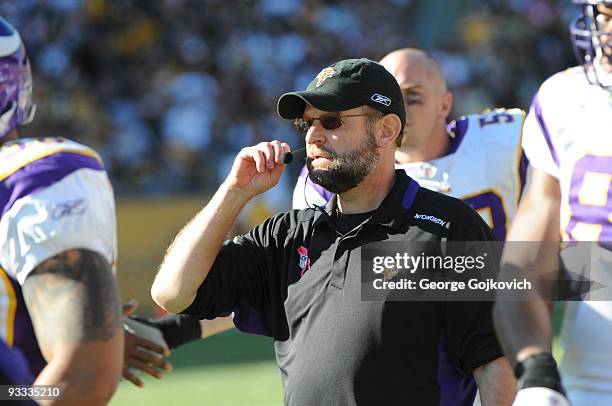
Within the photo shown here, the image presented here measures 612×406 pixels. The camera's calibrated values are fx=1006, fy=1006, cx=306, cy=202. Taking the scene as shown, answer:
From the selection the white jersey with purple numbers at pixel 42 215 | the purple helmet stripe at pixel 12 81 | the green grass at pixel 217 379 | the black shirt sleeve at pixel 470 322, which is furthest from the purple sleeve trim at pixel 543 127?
the green grass at pixel 217 379

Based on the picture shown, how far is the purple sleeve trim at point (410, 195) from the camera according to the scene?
312 cm

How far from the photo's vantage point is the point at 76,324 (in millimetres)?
Answer: 2635

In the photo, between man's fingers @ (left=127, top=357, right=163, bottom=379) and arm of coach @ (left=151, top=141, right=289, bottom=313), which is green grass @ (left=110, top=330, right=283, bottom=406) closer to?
man's fingers @ (left=127, top=357, right=163, bottom=379)

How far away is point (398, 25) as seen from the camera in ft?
51.4

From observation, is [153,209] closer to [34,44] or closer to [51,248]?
[34,44]

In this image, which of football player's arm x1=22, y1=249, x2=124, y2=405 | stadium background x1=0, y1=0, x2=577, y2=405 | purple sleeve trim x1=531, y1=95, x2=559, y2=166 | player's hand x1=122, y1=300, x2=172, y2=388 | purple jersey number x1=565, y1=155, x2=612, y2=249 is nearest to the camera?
football player's arm x1=22, y1=249, x2=124, y2=405

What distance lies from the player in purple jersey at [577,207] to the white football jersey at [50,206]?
3.72 ft

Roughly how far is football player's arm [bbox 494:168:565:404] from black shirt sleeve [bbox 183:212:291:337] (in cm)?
76

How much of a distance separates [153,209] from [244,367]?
3.69 m

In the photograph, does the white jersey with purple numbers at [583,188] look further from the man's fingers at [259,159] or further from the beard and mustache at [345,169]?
the man's fingers at [259,159]

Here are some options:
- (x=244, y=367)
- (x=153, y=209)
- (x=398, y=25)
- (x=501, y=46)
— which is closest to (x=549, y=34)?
(x=501, y=46)

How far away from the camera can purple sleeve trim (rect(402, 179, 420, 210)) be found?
10.2 feet

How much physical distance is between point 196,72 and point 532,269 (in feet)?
Result: 37.3

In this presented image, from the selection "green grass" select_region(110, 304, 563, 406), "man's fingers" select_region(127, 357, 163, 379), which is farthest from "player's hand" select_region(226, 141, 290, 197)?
"green grass" select_region(110, 304, 563, 406)
